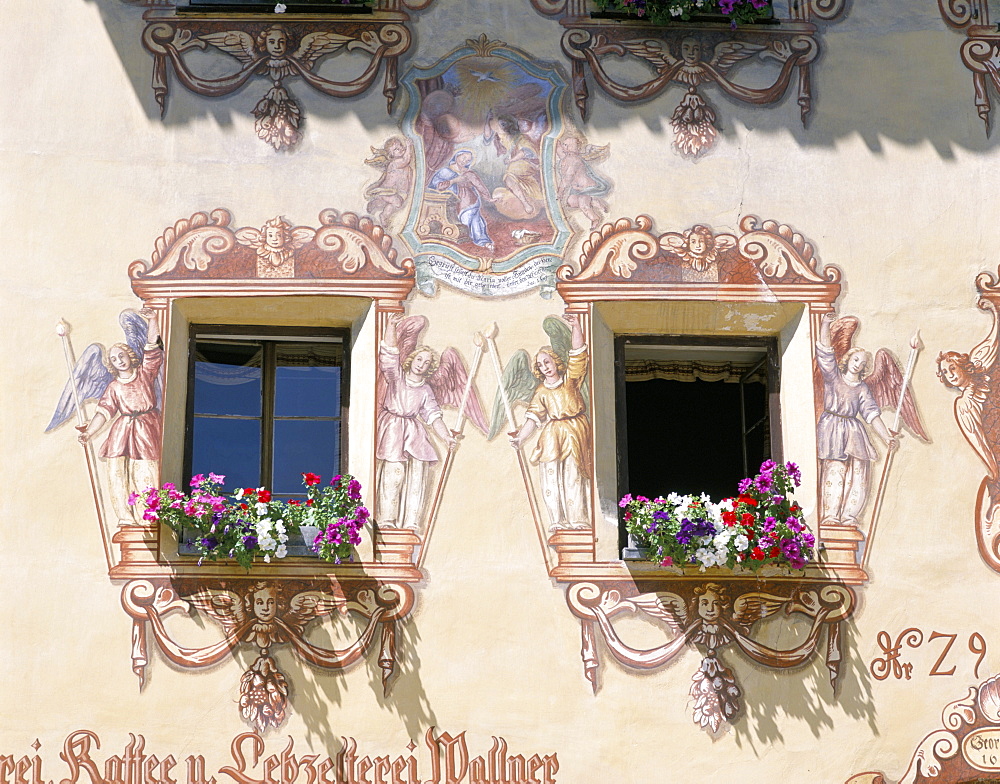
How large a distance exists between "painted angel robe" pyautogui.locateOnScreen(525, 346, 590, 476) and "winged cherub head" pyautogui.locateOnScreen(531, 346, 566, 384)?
1.1 inches

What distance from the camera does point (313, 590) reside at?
7.36 meters

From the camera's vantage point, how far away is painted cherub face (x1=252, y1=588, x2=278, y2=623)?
731 centimetres

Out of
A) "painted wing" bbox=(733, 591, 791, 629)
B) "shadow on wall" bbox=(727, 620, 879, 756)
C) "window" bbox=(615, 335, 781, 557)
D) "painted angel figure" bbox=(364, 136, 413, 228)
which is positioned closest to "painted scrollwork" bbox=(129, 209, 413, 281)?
"painted angel figure" bbox=(364, 136, 413, 228)

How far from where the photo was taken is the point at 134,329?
770cm

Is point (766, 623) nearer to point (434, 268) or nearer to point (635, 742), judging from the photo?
point (635, 742)

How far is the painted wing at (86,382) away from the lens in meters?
7.57

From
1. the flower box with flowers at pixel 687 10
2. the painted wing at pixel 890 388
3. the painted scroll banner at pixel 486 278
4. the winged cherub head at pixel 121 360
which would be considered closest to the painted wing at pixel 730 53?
the flower box with flowers at pixel 687 10

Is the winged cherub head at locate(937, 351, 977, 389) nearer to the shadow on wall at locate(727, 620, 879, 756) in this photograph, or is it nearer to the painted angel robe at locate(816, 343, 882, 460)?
the painted angel robe at locate(816, 343, 882, 460)

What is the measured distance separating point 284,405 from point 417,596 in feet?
4.19

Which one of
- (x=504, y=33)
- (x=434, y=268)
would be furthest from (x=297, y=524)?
(x=504, y=33)

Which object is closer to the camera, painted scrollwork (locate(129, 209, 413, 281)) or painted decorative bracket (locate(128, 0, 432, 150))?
painted scrollwork (locate(129, 209, 413, 281))

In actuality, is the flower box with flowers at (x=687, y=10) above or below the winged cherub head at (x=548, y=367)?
above

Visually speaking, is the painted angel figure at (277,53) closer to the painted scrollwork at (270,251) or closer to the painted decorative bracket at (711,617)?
the painted scrollwork at (270,251)

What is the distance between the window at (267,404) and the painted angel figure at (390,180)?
2.14 ft
